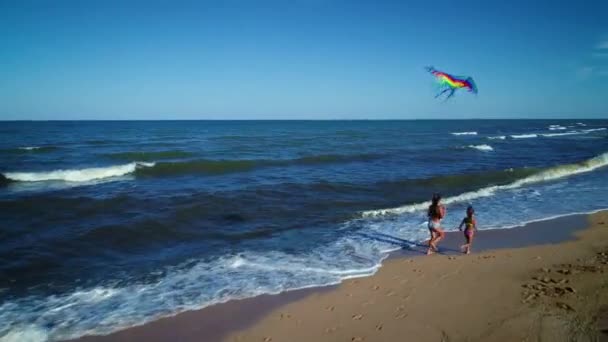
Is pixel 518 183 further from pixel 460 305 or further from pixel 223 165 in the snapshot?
pixel 223 165

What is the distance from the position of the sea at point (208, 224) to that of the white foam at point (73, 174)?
0.10 metres

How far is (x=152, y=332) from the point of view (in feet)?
17.8

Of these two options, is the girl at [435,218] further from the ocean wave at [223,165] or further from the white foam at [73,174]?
the white foam at [73,174]

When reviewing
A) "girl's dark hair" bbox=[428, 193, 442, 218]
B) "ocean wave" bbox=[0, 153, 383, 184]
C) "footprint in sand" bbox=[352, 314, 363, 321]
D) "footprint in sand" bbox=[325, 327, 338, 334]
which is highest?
"girl's dark hair" bbox=[428, 193, 442, 218]

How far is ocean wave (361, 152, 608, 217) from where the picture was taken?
1277 centimetres

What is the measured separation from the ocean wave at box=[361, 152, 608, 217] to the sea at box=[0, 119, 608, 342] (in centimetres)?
10

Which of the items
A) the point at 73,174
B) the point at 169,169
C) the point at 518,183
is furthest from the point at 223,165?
the point at 518,183

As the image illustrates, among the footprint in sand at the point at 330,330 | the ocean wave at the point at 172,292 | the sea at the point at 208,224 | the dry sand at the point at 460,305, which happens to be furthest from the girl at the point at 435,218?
the footprint in sand at the point at 330,330

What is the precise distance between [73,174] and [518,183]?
920 inches

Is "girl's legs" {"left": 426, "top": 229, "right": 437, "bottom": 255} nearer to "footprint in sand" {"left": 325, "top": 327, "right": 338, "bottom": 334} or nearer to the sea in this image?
the sea

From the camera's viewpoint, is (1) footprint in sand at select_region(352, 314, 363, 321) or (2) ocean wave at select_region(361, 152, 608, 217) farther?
(2) ocean wave at select_region(361, 152, 608, 217)

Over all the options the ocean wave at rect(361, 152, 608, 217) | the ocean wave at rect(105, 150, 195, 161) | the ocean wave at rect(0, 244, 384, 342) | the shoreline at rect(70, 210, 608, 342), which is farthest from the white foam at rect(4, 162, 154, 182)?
the shoreline at rect(70, 210, 608, 342)

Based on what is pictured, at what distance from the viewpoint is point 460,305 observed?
5.81 m

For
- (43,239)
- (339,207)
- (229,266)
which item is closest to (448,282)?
(229,266)
